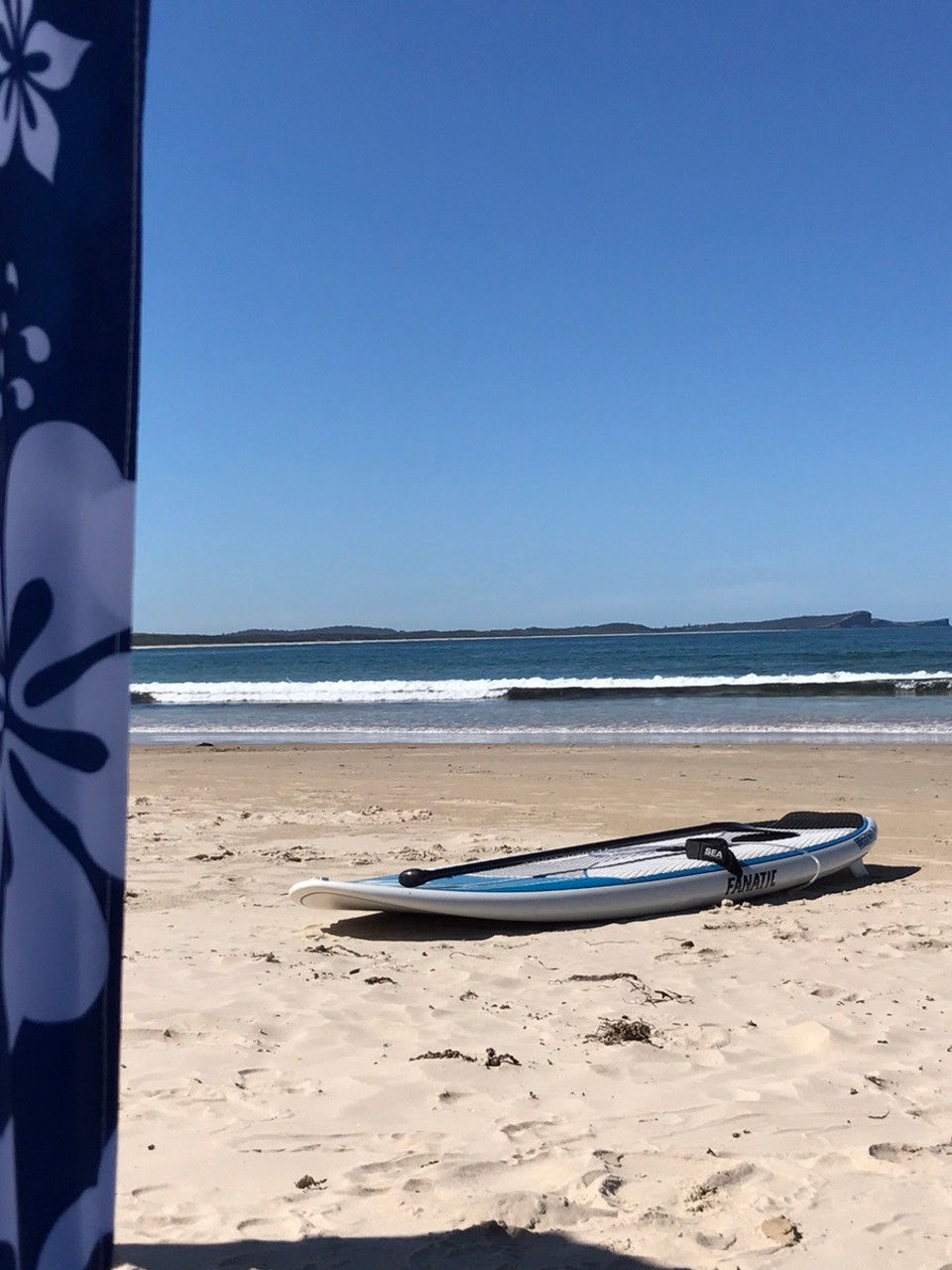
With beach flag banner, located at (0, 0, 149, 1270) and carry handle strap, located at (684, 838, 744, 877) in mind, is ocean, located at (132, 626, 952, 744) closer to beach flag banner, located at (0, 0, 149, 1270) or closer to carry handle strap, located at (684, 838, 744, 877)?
carry handle strap, located at (684, 838, 744, 877)

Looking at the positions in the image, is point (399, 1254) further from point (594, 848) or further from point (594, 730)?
point (594, 730)

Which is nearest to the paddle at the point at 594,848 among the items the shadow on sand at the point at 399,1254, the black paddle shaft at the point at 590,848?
the black paddle shaft at the point at 590,848

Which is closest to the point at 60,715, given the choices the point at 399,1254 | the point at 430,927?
the point at 399,1254

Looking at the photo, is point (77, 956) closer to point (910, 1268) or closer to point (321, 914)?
point (910, 1268)

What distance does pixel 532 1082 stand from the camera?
10.4 ft

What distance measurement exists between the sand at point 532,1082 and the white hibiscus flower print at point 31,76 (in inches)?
77.4

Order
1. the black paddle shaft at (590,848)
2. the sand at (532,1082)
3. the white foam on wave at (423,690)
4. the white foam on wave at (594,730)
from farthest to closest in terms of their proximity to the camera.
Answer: the white foam on wave at (423,690) → the white foam on wave at (594,730) → the black paddle shaft at (590,848) → the sand at (532,1082)

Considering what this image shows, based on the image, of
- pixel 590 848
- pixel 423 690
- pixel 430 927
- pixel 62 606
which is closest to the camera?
pixel 62 606

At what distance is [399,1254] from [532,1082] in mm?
1050

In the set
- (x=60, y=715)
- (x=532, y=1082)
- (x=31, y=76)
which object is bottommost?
(x=532, y=1082)

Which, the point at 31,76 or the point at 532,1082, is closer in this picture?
the point at 31,76

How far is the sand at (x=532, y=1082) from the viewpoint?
7.41ft

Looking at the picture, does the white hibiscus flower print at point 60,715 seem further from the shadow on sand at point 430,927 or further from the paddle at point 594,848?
the paddle at point 594,848

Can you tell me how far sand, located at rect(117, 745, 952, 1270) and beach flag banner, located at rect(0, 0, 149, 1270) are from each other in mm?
937
